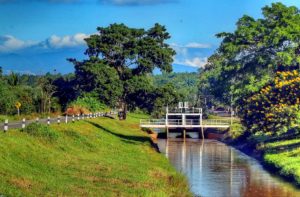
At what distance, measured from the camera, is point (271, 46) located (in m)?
86.8

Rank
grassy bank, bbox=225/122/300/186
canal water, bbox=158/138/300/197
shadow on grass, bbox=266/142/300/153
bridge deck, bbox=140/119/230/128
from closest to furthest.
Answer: canal water, bbox=158/138/300/197 < grassy bank, bbox=225/122/300/186 < shadow on grass, bbox=266/142/300/153 < bridge deck, bbox=140/119/230/128

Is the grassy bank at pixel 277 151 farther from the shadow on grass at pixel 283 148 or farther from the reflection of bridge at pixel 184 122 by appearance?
the reflection of bridge at pixel 184 122

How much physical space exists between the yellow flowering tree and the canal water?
14.1 ft

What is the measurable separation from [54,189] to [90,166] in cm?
1111

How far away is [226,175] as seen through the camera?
53.7 meters

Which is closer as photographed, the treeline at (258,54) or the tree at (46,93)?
the treeline at (258,54)

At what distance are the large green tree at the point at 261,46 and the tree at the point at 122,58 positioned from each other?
57.4ft

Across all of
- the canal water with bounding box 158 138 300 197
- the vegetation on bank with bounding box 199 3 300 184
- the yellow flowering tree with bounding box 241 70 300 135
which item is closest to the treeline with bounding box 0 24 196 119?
the vegetation on bank with bounding box 199 3 300 184

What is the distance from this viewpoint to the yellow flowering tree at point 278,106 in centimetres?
6173

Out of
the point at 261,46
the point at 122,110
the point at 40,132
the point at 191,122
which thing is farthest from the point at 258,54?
the point at 40,132

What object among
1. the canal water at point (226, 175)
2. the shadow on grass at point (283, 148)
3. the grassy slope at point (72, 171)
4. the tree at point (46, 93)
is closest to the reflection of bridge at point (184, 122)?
the tree at point (46, 93)

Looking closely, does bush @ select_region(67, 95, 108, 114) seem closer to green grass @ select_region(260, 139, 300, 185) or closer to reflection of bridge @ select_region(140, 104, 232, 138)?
reflection of bridge @ select_region(140, 104, 232, 138)

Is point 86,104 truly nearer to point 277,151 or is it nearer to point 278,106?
point 278,106

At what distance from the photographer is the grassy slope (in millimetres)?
28397
